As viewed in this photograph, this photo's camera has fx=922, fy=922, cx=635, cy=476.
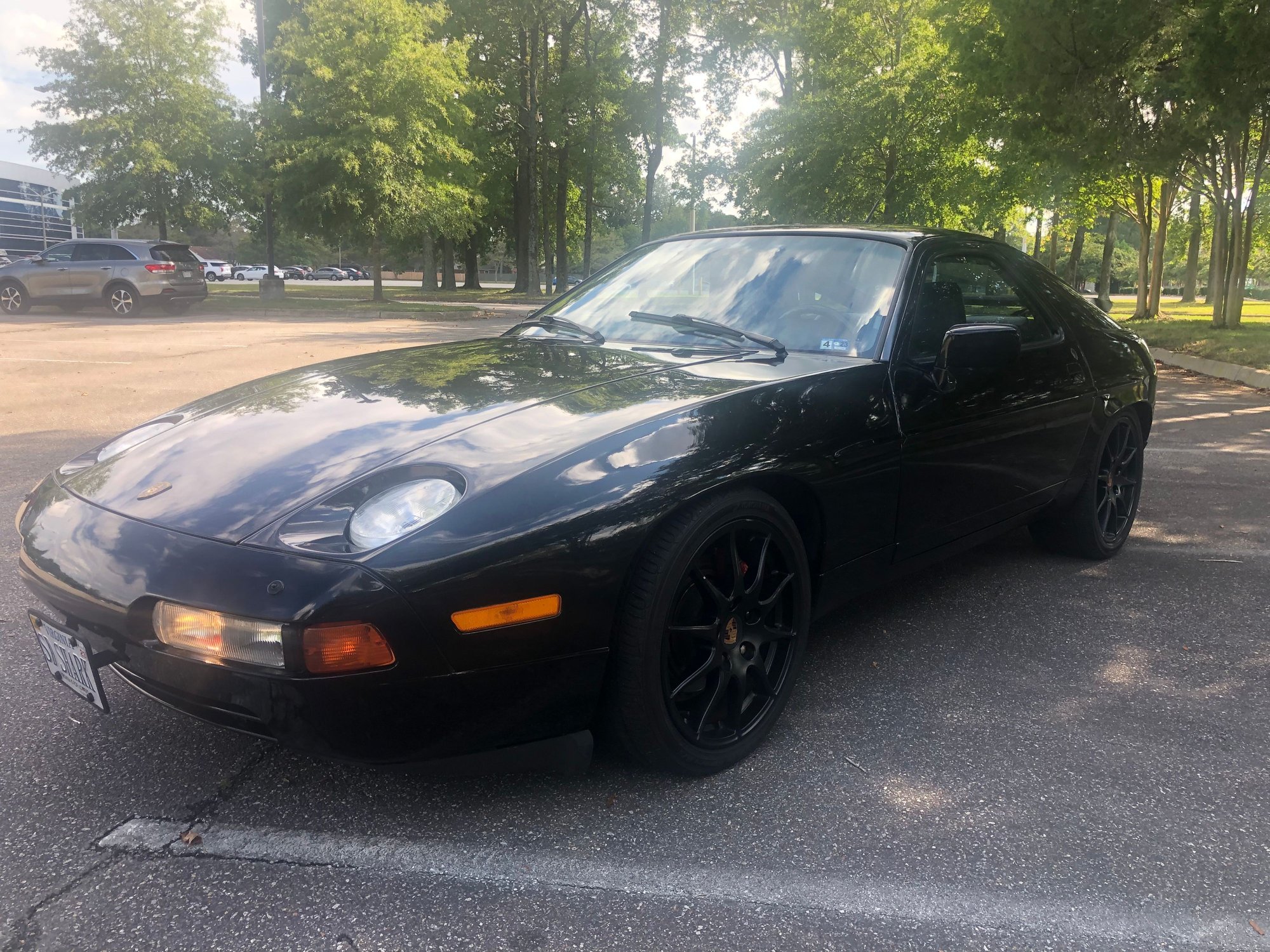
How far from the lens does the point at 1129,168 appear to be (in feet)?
59.5

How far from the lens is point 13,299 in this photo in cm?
1980

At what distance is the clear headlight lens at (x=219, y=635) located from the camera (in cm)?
181

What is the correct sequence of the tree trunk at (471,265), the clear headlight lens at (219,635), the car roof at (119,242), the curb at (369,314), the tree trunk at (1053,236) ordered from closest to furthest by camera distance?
1. the clear headlight lens at (219,635)
2. the car roof at (119,242)
3. the curb at (369,314)
4. the tree trunk at (1053,236)
5. the tree trunk at (471,265)

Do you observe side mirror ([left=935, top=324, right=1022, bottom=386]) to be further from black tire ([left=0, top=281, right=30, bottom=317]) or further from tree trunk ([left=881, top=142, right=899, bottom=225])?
black tire ([left=0, top=281, right=30, bottom=317])

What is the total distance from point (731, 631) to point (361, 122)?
22592mm

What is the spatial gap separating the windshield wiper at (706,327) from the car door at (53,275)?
66.2 ft

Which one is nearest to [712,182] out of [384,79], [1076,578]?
[384,79]

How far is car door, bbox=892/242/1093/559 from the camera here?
116 inches

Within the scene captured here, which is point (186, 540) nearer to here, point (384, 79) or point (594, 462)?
point (594, 462)

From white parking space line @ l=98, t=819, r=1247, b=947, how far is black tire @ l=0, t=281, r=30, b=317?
71.5ft

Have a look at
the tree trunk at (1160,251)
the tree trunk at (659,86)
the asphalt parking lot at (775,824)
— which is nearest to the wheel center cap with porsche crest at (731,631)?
the asphalt parking lot at (775,824)

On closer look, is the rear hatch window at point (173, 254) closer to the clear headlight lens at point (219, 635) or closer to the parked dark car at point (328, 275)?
the clear headlight lens at point (219, 635)

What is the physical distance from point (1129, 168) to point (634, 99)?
1804cm

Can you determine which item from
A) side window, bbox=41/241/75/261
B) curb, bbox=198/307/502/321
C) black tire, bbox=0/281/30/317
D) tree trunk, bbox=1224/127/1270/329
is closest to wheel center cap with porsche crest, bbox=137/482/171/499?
tree trunk, bbox=1224/127/1270/329
